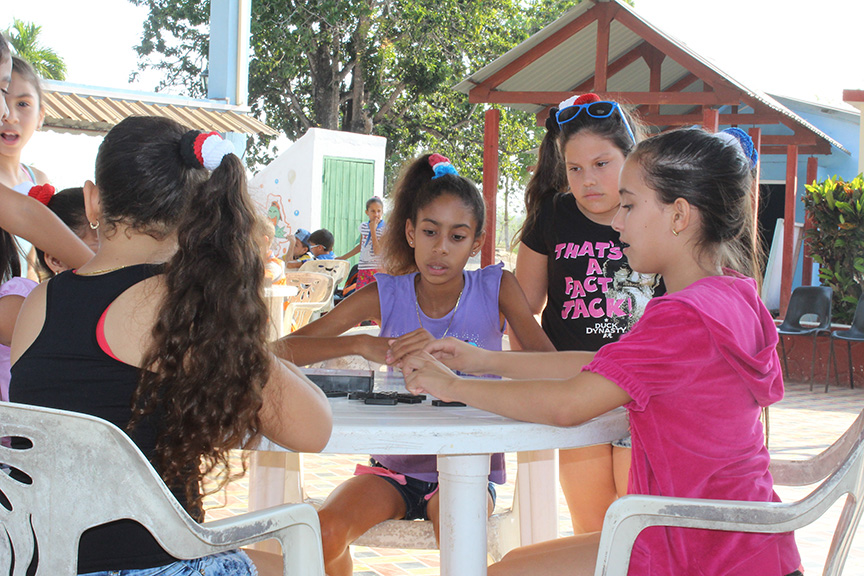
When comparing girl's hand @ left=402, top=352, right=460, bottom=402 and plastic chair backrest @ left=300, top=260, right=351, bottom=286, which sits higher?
plastic chair backrest @ left=300, top=260, right=351, bottom=286

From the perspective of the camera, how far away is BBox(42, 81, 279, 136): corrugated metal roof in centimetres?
929

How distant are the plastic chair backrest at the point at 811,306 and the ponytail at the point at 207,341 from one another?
8.74 meters

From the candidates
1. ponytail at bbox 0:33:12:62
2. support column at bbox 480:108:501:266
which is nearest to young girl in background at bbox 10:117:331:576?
ponytail at bbox 0:33:12:62

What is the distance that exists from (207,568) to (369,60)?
61.5 ft

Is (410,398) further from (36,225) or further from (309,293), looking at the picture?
(309,293)

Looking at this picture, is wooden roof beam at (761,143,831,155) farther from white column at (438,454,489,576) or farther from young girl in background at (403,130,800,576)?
white column at (438,454,489,576)

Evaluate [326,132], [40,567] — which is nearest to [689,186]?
[40,567]

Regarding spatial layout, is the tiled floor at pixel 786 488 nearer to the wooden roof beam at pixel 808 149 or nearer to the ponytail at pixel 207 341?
the ponytail at pixel 207 341

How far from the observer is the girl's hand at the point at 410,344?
1.98 metres

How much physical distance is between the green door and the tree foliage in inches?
150

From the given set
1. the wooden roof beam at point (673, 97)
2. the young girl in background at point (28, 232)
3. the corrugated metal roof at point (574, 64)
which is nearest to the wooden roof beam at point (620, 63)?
the corrugated metal roof at point (574, 64)

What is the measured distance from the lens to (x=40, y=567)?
1.12 meters

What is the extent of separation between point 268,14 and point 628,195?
17.9 m

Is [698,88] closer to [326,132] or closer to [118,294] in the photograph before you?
[326,132]
